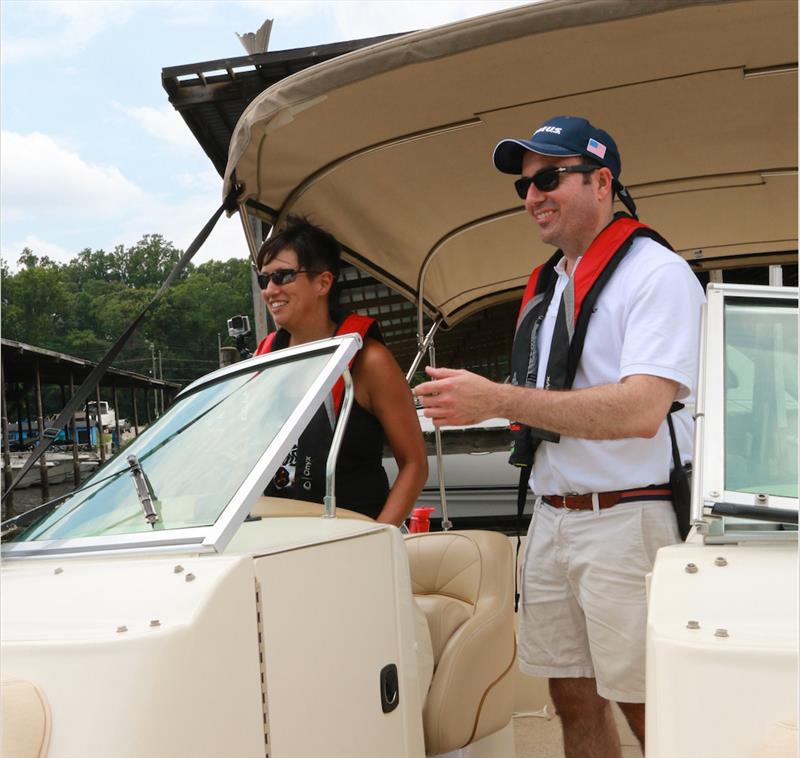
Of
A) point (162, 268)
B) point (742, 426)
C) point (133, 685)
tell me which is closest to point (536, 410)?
point (742, 426)

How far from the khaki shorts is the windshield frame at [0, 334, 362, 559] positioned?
2.50 feet

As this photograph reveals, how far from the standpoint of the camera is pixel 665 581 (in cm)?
138

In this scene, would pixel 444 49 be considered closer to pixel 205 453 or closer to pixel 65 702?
pixel 205 453

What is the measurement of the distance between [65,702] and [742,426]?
1247 millimetres

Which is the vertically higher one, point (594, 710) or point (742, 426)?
point (742, 426)

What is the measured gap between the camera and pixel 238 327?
360 centimetres

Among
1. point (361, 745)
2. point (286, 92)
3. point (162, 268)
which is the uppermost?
point (162, 268)

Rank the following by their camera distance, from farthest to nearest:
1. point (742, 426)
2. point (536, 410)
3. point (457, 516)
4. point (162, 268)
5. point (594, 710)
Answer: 1. point (162, 268)
2. point (457, 516)
3. point (594, 710)
4. point (536, 410)
5. point (742, 426)

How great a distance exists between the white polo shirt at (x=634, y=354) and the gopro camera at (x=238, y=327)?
1465 mm

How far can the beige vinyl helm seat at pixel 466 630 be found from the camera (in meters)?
2.46

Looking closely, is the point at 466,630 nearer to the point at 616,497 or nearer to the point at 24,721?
the point at 616,497

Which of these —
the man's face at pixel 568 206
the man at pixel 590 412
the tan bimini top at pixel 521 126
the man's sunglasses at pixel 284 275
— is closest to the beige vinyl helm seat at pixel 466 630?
the man at pixel 590 412

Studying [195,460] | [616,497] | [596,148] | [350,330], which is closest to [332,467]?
[195,460]

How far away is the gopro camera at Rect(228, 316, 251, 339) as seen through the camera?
3.52m
